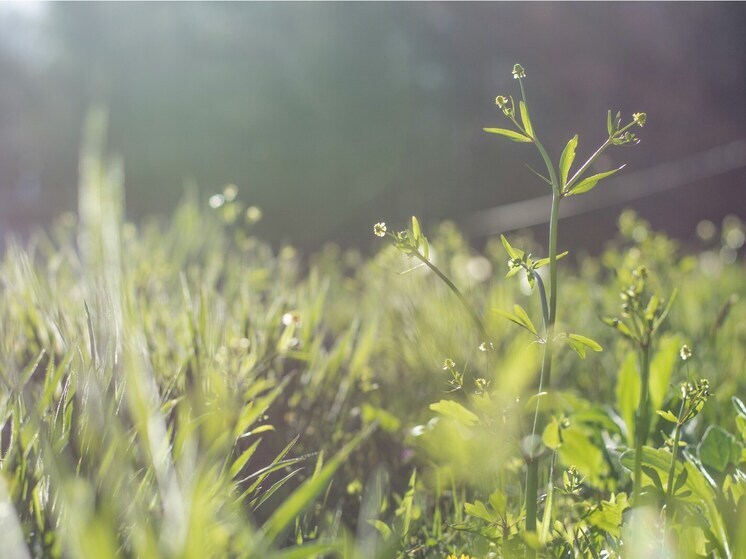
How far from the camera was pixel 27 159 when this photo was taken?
15.1ft

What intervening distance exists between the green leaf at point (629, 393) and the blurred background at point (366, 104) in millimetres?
3078

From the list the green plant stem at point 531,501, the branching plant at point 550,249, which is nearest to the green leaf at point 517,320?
the branching plant at point 550,249

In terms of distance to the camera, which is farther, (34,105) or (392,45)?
(34,105)

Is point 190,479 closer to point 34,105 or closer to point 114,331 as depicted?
point 114,331

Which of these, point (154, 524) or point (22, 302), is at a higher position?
point (22, 302)

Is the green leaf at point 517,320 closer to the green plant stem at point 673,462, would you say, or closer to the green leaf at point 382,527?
the green plant stem at point 673,462

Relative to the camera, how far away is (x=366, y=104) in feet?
14.6

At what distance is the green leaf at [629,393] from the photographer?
0.95 meters

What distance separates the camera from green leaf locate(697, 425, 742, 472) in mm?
843

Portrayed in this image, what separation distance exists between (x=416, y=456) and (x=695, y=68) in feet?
13.1

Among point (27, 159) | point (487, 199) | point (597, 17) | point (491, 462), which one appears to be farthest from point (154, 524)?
point (27, 159)

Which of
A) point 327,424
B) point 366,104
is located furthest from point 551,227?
point 366,104

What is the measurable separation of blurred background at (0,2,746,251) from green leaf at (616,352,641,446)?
308 centimetres

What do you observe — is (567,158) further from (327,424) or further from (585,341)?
(327,424)
